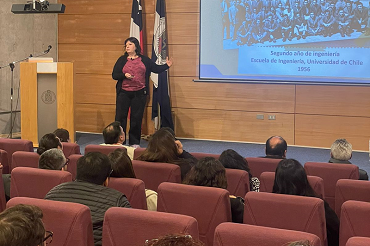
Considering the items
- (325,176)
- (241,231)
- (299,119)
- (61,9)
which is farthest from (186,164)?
(299,119)

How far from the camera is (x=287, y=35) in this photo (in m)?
8.03

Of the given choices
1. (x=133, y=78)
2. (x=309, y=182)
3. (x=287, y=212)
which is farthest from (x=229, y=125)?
(x=287, y=212)

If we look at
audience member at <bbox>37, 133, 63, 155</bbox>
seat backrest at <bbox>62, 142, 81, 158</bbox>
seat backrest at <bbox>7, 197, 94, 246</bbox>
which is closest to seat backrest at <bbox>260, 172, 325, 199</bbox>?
seat backrest at <bbox>7, 197, 94, 246</bbox>

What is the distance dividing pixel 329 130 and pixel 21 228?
698cm

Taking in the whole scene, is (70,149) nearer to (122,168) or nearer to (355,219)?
(122,168)

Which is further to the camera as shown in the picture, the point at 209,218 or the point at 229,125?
the point at 229,125

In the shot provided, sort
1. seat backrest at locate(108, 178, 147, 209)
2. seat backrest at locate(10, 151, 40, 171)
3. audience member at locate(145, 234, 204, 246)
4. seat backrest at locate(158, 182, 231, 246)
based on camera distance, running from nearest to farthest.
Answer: audience member at locate(145, 234, 204, 246)
seat backrest at locate(158, 182, 231, 246)
seat backrest at locate(108, 178, 147, 209)
seat backrest at locate(10, 151, 40, 171)

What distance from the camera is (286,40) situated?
316 inches

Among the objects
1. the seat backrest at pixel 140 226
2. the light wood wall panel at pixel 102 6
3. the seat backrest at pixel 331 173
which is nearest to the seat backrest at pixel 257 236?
the seat backrest at pixel 140 226

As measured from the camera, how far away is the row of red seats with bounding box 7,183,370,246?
2.24m

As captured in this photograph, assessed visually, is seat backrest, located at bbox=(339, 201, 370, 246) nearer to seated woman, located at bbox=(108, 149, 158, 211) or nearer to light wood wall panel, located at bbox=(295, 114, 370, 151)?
seated woman, located at bbox=(108, 149, 158, 211)

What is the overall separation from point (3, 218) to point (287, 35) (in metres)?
7.00

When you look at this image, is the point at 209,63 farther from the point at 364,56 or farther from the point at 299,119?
the point at 364,56

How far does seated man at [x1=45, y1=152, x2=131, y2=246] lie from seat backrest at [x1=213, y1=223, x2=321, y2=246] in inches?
29.0
